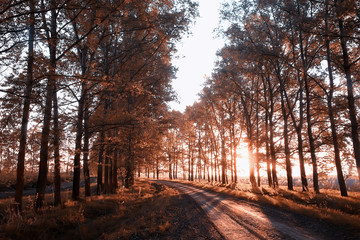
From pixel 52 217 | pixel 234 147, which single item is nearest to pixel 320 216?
pixel 52 217

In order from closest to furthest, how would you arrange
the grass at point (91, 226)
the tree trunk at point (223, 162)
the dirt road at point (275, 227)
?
the dirt road at point (275, 227)
the grass at point (91, 226)
the tree trunk at point (223, 162)

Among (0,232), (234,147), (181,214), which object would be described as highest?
(234,147)

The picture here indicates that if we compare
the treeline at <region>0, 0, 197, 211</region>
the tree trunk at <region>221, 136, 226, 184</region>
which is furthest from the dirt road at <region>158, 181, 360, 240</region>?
the tree trunk at <region>221, 136, 226, 184</region>

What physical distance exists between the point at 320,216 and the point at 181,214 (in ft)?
17.0

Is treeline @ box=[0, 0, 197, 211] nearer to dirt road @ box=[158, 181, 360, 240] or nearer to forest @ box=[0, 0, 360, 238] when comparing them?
forest @ box=[0, 0, 360, 238]

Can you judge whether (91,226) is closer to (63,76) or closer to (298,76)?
(63,76)

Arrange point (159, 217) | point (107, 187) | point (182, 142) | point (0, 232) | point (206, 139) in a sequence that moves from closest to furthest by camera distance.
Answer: point (0, 232) < point (159, 217) < point (107, 187) < point (206, 139) < point (182, 142)

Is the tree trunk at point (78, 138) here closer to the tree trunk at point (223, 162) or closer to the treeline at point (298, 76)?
the treeline at point (298, 76)

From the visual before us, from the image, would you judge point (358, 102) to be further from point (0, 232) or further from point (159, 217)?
point (0, 232)

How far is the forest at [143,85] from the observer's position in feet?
25.5

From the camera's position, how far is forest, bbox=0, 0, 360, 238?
7.78 meters

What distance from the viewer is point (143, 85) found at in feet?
50.5

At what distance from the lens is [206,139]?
33.5m

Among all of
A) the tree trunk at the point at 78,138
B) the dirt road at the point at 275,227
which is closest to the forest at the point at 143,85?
the tree trunk at the point at 78,138
